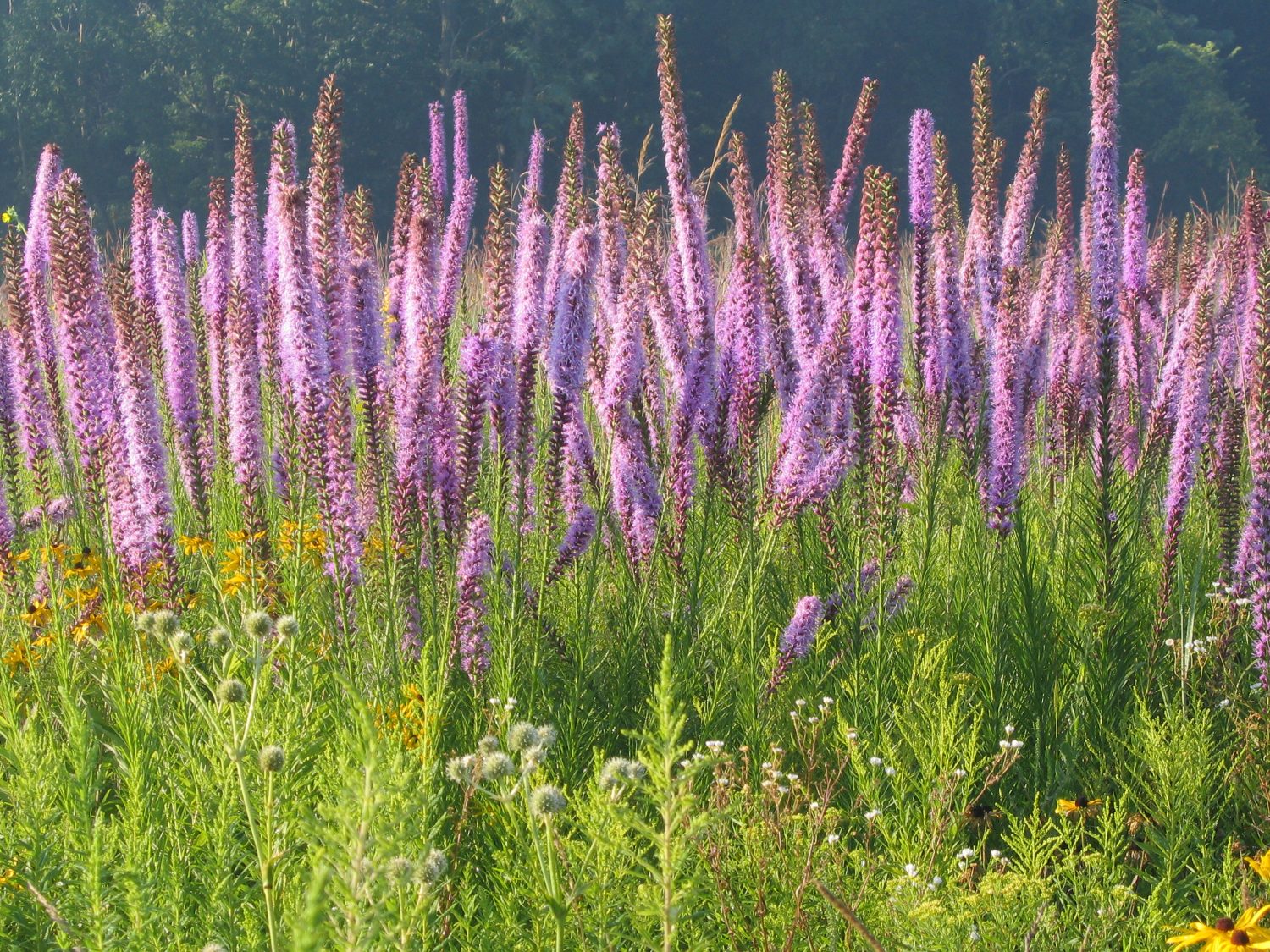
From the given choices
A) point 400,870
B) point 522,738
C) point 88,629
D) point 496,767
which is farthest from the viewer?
point 88,629

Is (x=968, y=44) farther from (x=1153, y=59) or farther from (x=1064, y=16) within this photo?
(x=1153, y=59)

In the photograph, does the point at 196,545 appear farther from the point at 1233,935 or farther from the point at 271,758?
the point at 1233,935

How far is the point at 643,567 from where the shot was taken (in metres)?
3.83

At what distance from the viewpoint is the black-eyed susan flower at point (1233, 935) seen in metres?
1.73

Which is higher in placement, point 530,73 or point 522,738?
point 530,73

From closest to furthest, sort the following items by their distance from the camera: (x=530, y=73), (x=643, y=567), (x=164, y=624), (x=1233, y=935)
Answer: (x=1233, y=935) < (x=164, y=624) < (x=643, y=567) < (x=530, y=73)

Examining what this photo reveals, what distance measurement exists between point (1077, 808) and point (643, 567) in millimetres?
1556

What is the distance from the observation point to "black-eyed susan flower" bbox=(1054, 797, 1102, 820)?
2.63m

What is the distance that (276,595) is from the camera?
146 inches

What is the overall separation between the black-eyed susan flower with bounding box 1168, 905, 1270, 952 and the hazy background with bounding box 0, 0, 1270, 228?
28.2 metres

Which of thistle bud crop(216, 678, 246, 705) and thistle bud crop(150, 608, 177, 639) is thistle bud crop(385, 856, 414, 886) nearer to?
thistle bud crop(216, 678, 246, 705)

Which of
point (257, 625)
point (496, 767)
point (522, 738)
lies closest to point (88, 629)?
point (257, 625)

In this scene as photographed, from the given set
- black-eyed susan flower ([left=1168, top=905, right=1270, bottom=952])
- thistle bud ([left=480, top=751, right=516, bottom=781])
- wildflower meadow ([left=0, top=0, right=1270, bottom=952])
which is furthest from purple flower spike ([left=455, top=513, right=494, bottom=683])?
black-eyed susan flower ([left=1168, top=905, right=1270, bottom=952])

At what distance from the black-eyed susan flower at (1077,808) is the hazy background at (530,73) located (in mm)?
27403
